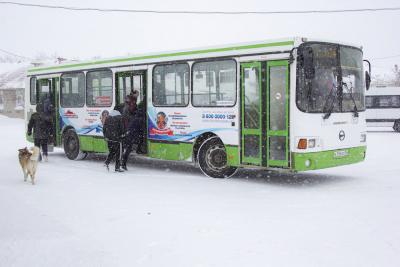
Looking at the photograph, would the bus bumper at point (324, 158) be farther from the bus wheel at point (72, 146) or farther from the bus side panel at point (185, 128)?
the bus wheel at point (72, 146)

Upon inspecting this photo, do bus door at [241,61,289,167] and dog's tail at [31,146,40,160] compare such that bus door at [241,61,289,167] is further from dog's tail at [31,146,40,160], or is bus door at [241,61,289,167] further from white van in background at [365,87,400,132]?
white van in background at [365,87,400,132]

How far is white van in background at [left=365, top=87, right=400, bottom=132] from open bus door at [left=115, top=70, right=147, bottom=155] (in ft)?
75.3

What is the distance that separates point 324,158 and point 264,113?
152cm

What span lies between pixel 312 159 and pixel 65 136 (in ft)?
30.6

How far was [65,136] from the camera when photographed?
17.6 metres

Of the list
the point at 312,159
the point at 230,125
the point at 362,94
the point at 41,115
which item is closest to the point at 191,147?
the point at 230,125

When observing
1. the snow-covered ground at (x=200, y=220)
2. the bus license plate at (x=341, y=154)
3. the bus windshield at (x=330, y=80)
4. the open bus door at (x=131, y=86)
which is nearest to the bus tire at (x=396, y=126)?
the snow-covered ground at (x=200, y=220)

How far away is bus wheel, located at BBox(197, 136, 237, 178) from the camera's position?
12.6m

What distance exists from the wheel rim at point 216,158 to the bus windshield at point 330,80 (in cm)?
240

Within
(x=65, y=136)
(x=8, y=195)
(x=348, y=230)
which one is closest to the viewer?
(x=348, y=230)

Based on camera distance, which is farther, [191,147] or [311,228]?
[191,147]

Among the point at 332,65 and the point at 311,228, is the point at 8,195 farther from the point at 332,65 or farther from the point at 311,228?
the point at 332,65

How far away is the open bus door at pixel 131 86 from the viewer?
14461mm

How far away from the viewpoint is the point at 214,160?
502 inches
